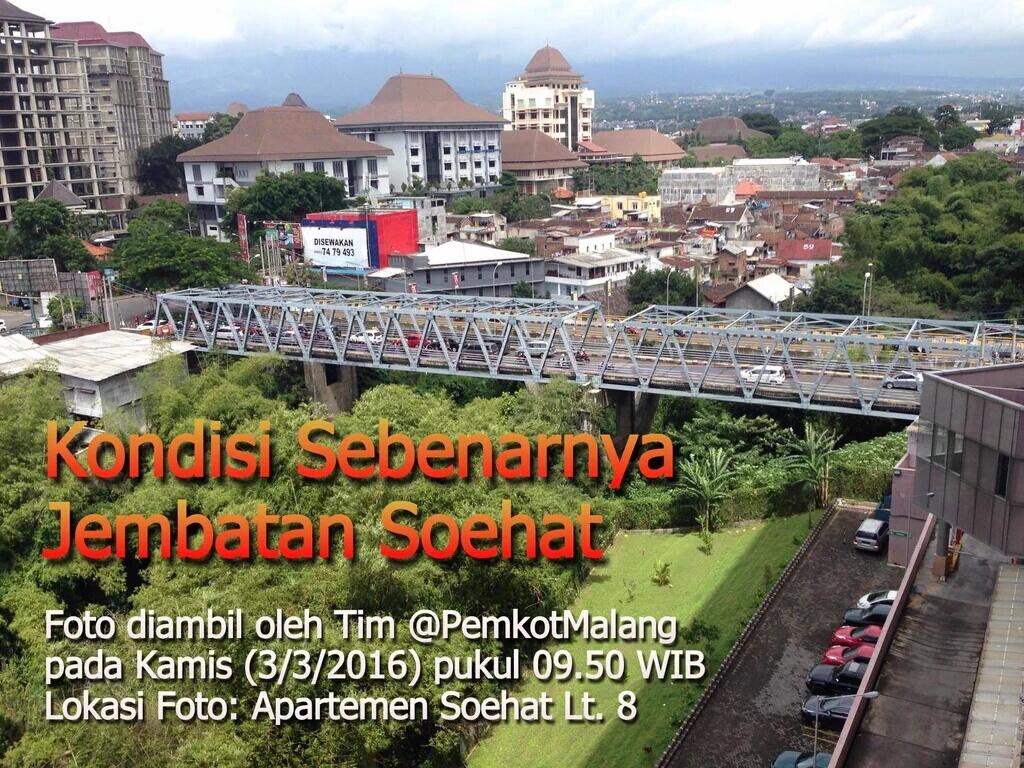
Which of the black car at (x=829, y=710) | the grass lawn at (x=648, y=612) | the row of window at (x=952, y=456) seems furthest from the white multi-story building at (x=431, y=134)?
the row of window at (x=952, y=456)

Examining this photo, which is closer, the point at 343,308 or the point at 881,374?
the point at 881,374

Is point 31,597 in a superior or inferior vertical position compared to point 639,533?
superior

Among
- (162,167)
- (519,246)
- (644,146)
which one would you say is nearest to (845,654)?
(519,246)

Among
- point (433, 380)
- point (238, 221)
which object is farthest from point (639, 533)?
point (238, 221)

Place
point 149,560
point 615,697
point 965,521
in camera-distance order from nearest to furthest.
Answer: point 965,521 < point 615,697 < point 149,560

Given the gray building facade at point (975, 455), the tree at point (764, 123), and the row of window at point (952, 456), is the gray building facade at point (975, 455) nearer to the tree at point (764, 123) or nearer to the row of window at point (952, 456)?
the row of window at point (952, 456)

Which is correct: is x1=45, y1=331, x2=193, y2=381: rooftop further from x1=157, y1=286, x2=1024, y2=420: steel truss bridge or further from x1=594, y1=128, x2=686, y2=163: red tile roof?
x1=594, y1=128, x2=686, y2=163: red tile roof

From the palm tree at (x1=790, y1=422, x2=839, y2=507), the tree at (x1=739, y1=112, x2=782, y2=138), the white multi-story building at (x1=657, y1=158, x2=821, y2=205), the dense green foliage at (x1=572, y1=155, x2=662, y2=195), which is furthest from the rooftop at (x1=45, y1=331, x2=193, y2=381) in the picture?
the tree at (x1=739, y1=112, x2=782, y2=138)

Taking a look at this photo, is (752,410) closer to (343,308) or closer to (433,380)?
(433,380)
